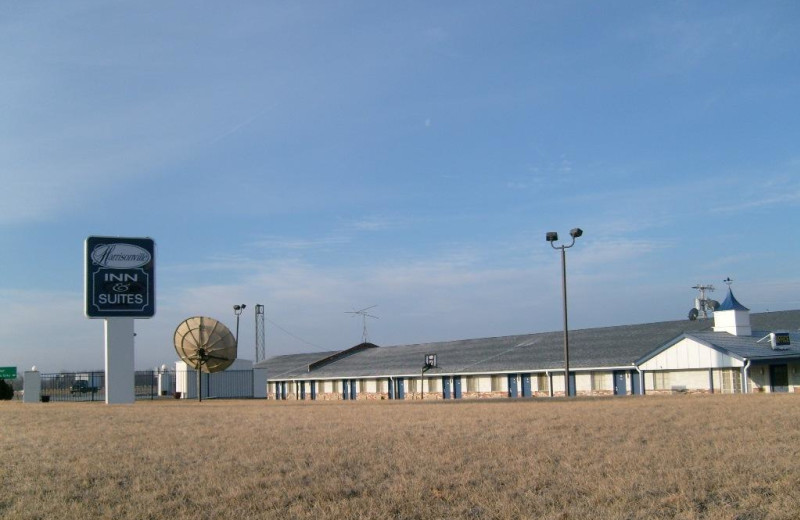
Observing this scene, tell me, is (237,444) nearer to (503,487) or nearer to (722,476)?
(503,487)

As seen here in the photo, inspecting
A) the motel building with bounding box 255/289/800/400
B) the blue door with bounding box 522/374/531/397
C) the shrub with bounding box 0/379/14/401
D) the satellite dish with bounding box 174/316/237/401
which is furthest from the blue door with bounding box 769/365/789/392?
the shrub with bounding box 0/379/14/401

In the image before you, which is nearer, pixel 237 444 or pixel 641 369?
pixel 237 444

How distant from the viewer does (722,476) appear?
443 inches

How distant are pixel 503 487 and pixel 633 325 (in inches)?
1911

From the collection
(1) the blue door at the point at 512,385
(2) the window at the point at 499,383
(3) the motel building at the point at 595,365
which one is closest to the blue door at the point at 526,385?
(3) the motel building at the point at 595,365

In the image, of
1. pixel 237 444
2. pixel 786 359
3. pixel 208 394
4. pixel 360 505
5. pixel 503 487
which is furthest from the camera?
pixel 208 394

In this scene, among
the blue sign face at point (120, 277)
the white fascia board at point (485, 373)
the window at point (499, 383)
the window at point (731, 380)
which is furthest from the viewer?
the window at point (499, 383)

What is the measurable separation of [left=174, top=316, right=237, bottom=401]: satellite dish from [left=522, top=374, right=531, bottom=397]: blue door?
66.7ft

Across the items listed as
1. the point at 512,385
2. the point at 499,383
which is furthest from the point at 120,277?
the point at 512,385

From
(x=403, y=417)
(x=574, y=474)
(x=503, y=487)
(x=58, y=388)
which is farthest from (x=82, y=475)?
(x=58, y=388)

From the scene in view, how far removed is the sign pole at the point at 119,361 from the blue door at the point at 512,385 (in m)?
25.4

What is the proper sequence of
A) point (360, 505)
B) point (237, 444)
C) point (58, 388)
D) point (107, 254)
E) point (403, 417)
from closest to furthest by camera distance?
point (360, 505), point (237, 444), point (403, 417), point (107, 254), point (58, 388)

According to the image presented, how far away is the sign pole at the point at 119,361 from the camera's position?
37031 millimetres

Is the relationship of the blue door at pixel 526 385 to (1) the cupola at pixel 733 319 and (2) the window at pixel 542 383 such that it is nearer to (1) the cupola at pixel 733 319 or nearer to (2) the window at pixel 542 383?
(2) the window at pixel 542 383
